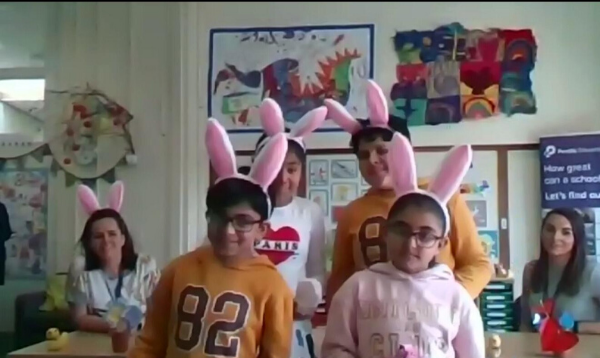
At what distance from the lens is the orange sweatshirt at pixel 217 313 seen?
1195 millimetres

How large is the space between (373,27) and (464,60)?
13.8 inches

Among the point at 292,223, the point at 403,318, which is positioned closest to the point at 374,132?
the point at 292,223

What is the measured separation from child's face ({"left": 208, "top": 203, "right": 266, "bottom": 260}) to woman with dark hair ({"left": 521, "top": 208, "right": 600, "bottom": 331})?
40.4 inches

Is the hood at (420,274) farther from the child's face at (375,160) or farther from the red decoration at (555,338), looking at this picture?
the red decoration at (555,338)

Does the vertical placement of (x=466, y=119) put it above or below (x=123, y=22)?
below

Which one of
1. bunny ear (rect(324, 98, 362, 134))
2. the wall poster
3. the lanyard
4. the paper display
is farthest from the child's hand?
the wall poster

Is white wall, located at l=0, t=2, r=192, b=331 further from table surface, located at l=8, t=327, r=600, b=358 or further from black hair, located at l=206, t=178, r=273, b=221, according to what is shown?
black hair, located at l=206, t=178, r=273, b=221

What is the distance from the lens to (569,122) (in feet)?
8.73

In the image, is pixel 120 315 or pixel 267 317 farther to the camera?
pixel 120 315

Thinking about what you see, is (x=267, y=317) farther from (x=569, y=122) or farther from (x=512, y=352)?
(x=569, y=122)

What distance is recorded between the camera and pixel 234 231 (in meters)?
1.22

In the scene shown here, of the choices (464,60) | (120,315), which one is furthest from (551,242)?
(120,315)

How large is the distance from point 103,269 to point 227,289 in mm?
810

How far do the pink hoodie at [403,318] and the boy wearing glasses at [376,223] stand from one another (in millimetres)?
116
